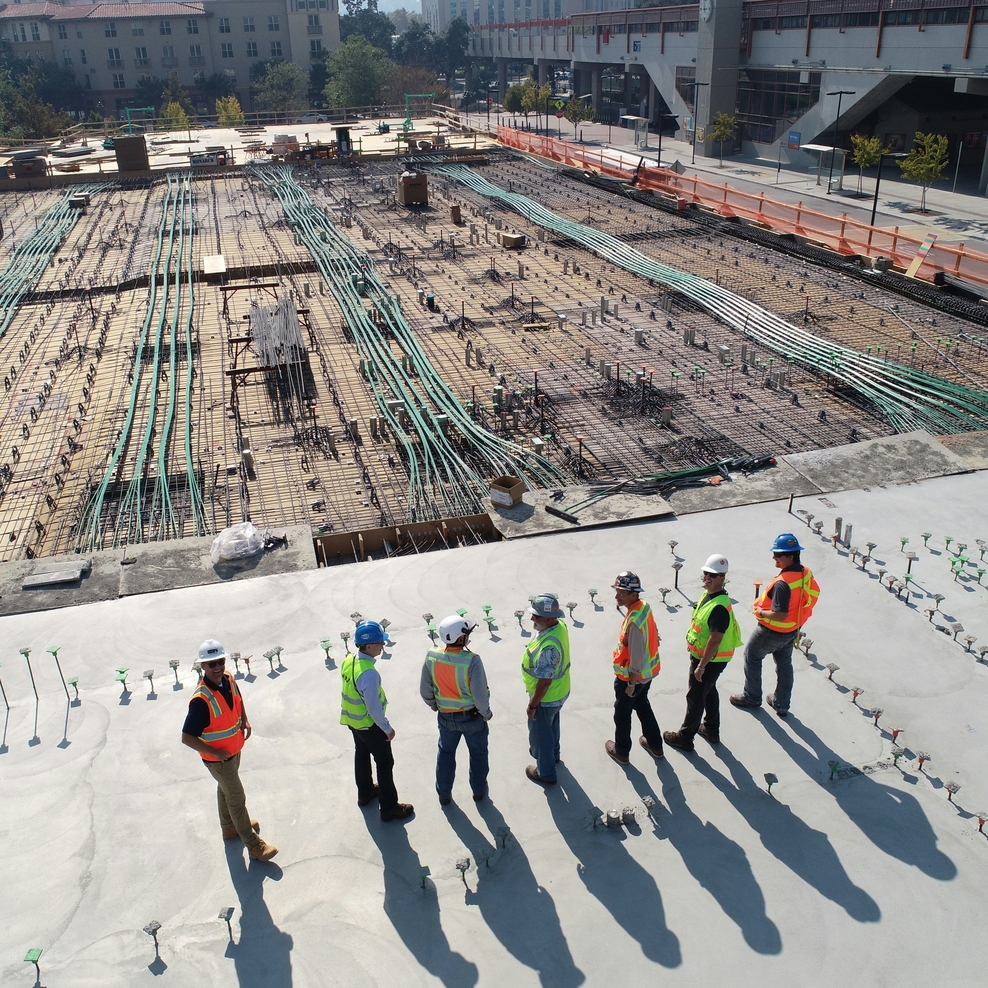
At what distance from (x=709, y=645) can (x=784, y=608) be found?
576mm

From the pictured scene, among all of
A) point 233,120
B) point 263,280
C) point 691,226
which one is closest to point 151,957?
point 263,280

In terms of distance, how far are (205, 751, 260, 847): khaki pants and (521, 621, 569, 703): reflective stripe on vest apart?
5.29 ft

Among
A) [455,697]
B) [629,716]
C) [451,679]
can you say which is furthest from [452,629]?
[629,716]

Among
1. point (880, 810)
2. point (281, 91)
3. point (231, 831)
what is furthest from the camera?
point (281, 91)

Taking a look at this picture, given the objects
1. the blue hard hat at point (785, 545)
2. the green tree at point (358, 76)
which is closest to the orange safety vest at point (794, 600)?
the blue hard hat at point (785, 545)

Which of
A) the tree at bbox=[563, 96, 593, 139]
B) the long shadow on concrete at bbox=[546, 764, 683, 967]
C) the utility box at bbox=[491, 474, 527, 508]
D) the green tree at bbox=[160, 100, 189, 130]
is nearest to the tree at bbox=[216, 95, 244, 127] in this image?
the green tree at bbox=[160, 100, 189, 130]

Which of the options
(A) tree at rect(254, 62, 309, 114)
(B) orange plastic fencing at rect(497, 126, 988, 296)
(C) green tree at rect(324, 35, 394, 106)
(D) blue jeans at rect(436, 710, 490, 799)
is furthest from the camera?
(A) tree at rect(254, 62, 309, 114)

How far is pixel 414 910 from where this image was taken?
4.59 meters

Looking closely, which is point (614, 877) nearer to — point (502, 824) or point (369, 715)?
point (502, 824)

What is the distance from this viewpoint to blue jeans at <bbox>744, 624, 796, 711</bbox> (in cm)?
556

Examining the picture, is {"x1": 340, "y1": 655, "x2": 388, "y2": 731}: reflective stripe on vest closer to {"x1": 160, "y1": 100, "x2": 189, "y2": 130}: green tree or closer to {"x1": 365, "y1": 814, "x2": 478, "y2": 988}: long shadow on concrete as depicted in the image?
{"x1": 365, "y1": 814, "x2": 478, "y2": 988}: long shadow on concrete

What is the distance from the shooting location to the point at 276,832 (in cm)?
506

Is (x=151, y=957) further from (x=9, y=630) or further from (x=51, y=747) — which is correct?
(x=9, y=630)

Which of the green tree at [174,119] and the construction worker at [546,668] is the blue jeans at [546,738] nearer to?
the construction worker at [546,668]
